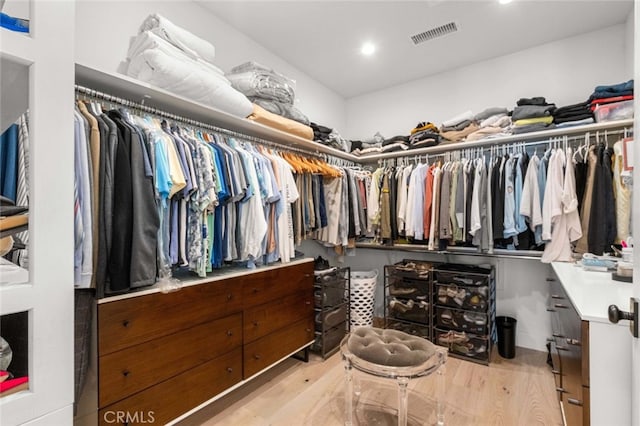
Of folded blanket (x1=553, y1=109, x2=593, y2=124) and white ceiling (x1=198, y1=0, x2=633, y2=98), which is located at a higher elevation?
white ceiling (x1=198, y1=0, x2=633, y2=98)

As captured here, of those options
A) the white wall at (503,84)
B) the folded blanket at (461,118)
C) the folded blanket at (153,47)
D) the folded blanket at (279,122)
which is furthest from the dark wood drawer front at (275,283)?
the white wall at (503,84)

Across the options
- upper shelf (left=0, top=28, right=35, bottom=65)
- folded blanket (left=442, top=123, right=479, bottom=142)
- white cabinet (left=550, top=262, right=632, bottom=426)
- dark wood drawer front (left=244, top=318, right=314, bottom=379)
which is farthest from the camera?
folded blanket (left=442, top=123, right=479, bottom=142)

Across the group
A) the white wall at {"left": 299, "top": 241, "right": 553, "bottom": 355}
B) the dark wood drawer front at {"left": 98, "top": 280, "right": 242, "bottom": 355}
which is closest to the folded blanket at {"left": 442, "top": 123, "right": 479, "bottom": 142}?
the white wall at {"left": 299, "top": 241, "right": 553, "bottom": 355}

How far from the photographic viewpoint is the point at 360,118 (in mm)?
3818

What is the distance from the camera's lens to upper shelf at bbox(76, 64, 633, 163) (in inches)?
58.1

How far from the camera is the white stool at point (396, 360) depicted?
1.51 m

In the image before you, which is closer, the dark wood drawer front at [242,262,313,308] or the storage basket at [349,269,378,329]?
the dark wood drawer front at [242,262,313,308]

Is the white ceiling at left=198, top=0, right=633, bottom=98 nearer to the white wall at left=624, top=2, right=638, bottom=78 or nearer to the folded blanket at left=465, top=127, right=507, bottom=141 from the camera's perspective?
the white wall at left=624, top=2, right=638, bottom=78

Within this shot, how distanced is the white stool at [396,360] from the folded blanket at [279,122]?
1575mm

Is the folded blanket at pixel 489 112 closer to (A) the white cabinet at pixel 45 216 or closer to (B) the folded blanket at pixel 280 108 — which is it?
(B) the folded blanket at pixel 280 108

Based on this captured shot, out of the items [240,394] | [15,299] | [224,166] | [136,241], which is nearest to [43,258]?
[15,299]

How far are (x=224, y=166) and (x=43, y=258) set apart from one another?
119cm

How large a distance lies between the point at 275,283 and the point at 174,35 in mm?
1638

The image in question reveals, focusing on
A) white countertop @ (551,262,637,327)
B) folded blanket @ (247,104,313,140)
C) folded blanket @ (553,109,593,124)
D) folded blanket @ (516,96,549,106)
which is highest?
folded blanket @ (516,96,549,106)
